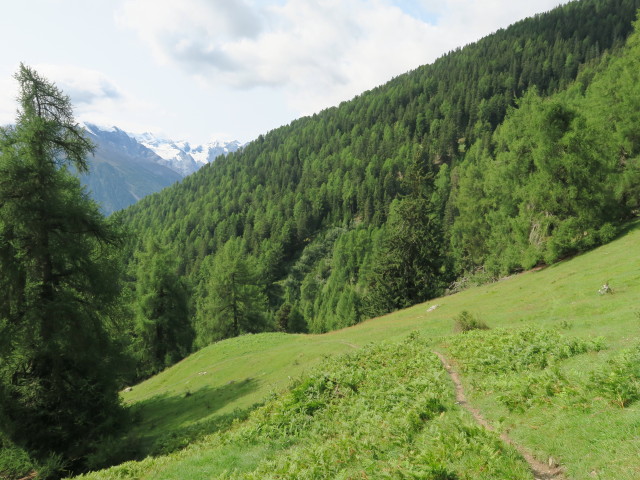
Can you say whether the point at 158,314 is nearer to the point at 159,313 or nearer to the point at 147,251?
the point at 159,313

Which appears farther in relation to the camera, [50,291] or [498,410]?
[50,291]

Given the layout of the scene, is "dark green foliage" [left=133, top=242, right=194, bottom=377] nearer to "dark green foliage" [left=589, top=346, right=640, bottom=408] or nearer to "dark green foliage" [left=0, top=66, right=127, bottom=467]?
"dark green foliage" [left=0, top=66, right=127, bottom=467]

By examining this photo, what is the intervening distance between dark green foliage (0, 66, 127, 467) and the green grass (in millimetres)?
4006

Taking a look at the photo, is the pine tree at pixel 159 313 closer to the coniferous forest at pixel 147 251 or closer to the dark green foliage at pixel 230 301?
the coniferous forest at pixel 147 251

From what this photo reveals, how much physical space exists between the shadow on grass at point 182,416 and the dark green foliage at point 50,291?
8.99 feet

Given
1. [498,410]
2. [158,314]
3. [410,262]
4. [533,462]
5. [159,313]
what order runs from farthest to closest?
1. [410,262]
2. [159,313]
3. [158,314]
4. [498,410]
5. [533,462]

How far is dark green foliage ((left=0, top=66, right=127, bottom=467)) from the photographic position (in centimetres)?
1773

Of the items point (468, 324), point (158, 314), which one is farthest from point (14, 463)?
point (158, 314)

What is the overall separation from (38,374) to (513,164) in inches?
1827

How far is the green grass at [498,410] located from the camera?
7.17m

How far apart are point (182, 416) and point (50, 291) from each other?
36.1 ft

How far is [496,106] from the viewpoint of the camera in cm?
19500

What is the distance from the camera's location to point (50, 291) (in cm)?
1944

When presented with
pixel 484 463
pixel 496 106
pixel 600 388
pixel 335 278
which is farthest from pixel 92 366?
pixel 496 106
